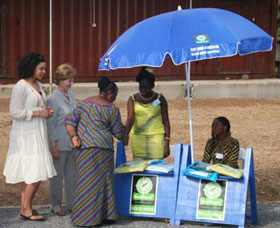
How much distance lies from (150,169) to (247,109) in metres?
9.69

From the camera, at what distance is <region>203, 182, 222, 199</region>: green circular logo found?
6461mm

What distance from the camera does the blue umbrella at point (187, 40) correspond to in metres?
6.02

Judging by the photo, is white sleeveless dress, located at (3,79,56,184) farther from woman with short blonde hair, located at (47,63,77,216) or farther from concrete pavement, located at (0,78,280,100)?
concrete pavement, located at (0,78,280,100)

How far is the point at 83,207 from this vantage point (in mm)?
6422

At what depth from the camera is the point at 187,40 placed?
6098 millimetres

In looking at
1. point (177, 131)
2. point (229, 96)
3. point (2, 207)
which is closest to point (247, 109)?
point (229, 96)

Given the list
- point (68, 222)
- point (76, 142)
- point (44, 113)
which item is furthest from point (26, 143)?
point (68, 222)

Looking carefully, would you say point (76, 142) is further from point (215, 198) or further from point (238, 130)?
point (238, 130)

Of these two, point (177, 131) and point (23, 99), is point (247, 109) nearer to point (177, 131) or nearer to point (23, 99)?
point (177, 131)

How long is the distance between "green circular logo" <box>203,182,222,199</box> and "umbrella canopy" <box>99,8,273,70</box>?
4.08ft

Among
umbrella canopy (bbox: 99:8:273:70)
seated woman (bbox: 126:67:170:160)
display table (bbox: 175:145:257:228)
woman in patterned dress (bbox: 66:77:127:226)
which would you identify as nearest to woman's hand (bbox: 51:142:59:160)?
woman in patterned dress (bbox: 66:77:127:226)

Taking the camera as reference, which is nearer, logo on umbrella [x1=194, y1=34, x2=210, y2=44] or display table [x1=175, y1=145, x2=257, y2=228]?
logo on umbrella [x1=194, y1=34, x2=210, y2=44]

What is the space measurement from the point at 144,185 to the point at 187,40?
1.51 m

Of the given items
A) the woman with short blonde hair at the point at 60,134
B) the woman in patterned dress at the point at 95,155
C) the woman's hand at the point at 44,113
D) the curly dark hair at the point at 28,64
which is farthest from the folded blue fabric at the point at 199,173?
the curly dark hair at the point at 28,64
